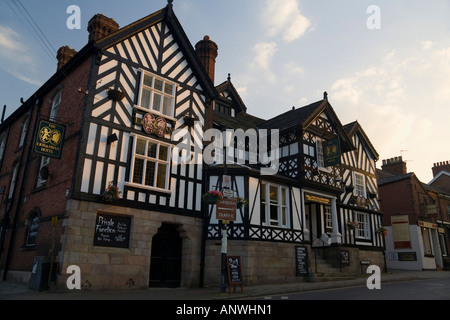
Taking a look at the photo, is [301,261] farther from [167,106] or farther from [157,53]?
[157,53]

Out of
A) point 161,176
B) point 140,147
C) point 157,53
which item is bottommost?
point 161,176

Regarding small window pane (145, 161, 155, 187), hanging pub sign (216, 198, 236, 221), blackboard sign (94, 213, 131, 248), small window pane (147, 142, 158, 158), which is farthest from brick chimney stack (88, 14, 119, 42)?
hanging pub sign (216, 198, 236, 221)

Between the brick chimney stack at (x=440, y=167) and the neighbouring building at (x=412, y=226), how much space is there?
9098 mm

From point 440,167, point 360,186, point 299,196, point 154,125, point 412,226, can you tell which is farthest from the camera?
point 440,167

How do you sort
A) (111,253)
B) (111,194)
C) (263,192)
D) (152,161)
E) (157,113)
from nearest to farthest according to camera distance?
(111,194) → (111,253) → (152,161) → (157,113) → (263,192)

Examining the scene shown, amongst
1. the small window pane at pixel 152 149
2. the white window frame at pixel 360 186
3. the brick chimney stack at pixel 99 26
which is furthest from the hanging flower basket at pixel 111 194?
the white window frame at pixel 360 186

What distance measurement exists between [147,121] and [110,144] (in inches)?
82.2

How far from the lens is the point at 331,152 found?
2097 cm

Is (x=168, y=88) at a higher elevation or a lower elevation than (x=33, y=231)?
higher

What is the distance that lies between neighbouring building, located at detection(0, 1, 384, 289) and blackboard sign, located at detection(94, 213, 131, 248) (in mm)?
40

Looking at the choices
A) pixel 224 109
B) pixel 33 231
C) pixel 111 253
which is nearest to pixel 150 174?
pixel 111 253

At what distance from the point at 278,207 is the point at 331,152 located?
17.0 feet

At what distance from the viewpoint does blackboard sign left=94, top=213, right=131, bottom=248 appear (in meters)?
13.5
